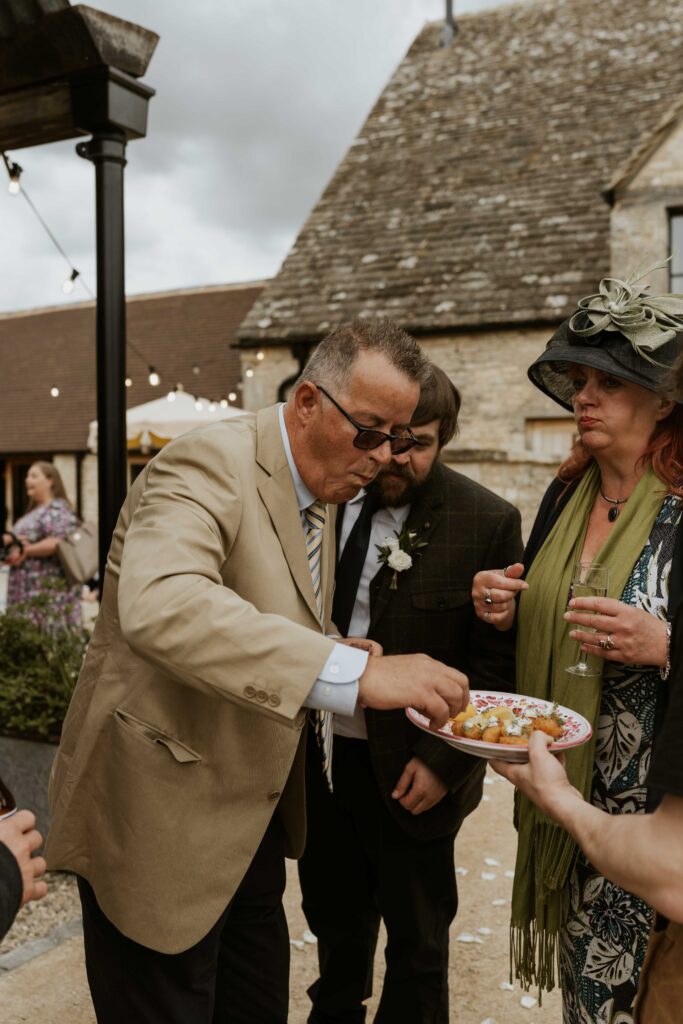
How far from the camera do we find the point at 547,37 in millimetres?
16188

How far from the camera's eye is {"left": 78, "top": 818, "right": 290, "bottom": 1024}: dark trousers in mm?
2084

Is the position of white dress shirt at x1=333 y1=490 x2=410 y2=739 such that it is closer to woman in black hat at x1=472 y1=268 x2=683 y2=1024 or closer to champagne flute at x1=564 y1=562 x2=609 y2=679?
woman in black hat at x1=472 y1=268 x2=683 y2=1024

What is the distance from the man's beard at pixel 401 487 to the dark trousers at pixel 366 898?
83cm

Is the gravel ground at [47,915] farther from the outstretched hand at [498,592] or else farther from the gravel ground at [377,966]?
the outstretched hand at [498,592]

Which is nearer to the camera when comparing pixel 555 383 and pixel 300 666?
pixel 300 666

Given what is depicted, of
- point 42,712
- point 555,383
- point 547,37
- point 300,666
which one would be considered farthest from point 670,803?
point 547,37

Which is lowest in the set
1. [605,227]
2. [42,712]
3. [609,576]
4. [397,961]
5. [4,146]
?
[397,961]

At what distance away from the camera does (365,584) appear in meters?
3.03

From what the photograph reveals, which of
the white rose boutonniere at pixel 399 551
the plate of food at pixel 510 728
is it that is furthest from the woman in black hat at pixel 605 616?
the white rose boutonniere at pixel 399 551

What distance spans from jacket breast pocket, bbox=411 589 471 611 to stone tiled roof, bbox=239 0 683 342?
33.6ft

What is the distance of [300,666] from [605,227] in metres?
12.8

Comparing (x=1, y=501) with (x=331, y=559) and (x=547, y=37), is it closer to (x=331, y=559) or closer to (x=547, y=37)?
(x=547, y=37)

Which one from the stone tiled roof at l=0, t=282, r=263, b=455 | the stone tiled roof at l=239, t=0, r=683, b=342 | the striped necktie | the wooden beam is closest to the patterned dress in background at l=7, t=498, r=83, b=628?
the wooden beam

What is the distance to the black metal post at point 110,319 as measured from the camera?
4121mm
